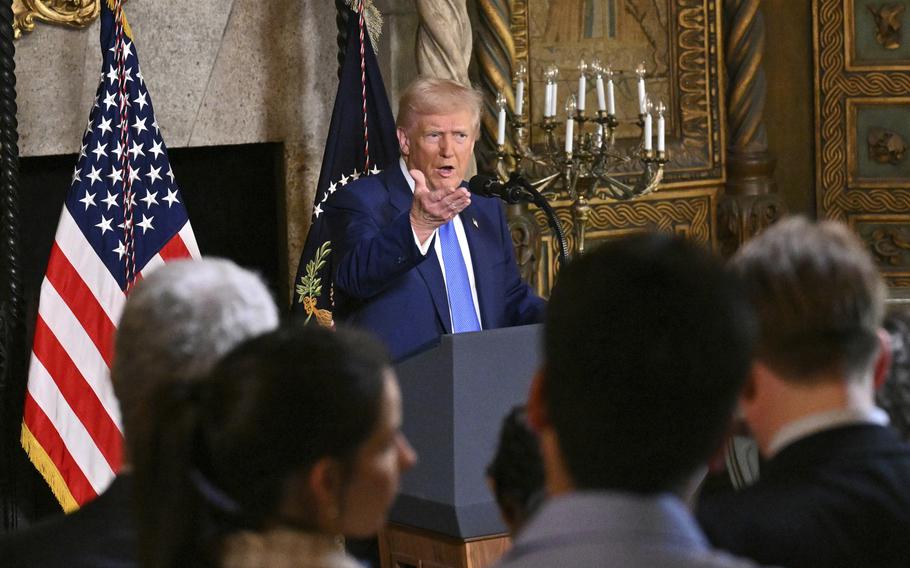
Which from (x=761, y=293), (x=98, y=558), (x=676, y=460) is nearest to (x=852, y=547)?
(x=761, y=293)

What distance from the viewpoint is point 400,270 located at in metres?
3.29

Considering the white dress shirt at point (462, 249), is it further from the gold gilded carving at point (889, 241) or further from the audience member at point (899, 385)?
the gold gilded carving at point (889, 241)

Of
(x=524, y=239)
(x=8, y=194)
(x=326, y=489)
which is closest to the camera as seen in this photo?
(x=326, y=489)

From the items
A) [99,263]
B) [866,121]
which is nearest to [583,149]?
[99,263]

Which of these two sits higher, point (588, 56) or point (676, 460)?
point (588, 56)

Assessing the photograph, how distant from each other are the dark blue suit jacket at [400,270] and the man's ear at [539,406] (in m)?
2.15

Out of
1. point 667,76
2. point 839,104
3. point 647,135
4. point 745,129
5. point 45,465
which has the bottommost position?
point 45,465

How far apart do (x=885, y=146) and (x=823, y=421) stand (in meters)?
4.48

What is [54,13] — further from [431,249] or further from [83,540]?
[83,540]

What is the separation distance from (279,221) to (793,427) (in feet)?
11.9

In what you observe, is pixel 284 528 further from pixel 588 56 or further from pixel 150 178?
pixel 588 56

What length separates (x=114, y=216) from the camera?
412 cm

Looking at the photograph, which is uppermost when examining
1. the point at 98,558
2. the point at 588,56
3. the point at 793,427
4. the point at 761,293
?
the point at 588,56

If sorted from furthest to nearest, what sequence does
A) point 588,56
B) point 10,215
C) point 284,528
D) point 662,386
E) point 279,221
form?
point 588,56 < point 279,221 < point 10,215 < point 284,528 < point 662,386
